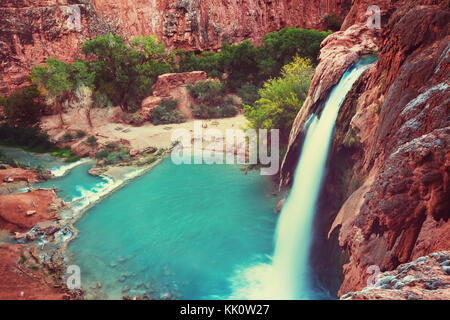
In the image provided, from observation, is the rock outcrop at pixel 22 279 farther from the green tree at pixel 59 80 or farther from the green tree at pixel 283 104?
the green tree at pixel 59 80

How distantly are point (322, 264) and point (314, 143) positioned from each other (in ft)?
10.3

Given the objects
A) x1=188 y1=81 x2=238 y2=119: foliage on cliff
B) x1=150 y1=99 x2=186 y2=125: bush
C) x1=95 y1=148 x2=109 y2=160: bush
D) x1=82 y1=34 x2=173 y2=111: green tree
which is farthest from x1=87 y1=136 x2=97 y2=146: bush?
x1=188 y1=81 x2=238 y2=119: foliage on cliff

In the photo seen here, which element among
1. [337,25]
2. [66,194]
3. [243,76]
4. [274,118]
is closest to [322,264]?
[274,118]

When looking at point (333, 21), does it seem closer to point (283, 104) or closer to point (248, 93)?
point (248, 93)

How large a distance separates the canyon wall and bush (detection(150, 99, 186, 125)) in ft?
34.2

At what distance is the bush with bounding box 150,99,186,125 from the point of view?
1970cm

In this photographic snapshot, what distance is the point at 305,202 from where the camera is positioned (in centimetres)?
757

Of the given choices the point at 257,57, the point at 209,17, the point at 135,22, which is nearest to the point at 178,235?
the point at 257,57

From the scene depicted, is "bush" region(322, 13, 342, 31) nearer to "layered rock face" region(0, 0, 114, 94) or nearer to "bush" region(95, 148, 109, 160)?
"layered rock face" region(0, 0, 114, 94)

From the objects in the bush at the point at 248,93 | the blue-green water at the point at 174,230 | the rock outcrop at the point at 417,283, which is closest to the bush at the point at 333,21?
the bush at the point at 248,93

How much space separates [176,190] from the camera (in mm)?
11461

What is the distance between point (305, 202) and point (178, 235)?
13.4 ft

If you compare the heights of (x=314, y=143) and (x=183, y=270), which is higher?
(x=314, y=143)
